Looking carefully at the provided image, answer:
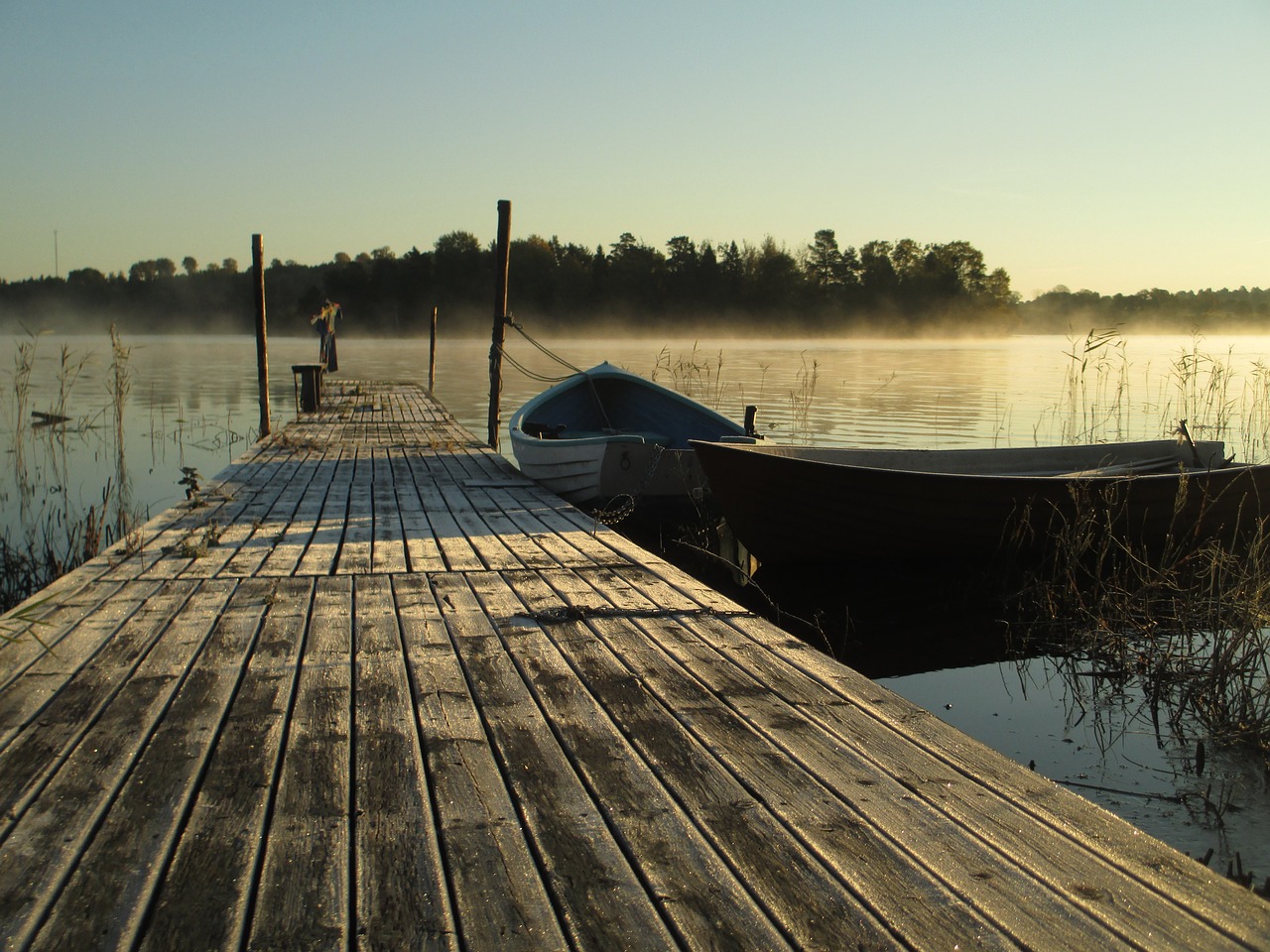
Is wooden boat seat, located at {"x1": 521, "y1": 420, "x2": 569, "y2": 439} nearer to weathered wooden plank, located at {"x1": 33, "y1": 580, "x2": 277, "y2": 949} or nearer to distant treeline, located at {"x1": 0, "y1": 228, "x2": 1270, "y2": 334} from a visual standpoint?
weathered wooden plank, located at {"x1": 33, "y1": 580, "x2": 277, "y2": 949}

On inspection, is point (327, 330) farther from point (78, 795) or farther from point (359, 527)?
point (78, 795)

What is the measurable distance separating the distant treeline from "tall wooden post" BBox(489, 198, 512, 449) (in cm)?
5239

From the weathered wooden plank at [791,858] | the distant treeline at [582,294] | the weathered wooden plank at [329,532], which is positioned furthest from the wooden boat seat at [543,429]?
the distant treeline at [582,294]

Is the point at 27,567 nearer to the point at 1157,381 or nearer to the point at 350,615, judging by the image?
the point at 350,615

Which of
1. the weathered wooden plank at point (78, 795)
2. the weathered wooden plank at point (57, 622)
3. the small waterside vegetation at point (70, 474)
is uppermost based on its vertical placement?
the weathered wooden plank at point (78, 795)

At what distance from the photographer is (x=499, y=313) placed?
12.4 metres

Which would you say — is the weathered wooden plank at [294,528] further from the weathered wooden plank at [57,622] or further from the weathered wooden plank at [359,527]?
the weathered wooden plank at [57,622]

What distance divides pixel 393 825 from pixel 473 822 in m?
0.17

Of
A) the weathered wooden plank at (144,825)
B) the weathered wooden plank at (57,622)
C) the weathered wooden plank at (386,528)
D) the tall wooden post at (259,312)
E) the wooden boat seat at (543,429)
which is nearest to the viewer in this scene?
the weathered wooden plank at (144,825)

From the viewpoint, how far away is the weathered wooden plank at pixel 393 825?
179 cm

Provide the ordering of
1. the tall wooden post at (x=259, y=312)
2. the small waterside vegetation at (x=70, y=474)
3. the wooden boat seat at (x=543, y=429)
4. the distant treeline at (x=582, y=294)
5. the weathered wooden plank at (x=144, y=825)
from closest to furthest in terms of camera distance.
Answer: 1. the weathered wooden plank at (x=144, y=825)
2. the small waterside vegetation at (x=70, y=474)
3. the wooden boat seat at (x=543, y=429)
4. the tall wooden post at (x=259, y=312)
5. the distant treeline at (x=582, y=294)

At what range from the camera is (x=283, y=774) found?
7.87 feet

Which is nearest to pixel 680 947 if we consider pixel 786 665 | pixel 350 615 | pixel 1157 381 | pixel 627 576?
pixel 786 665

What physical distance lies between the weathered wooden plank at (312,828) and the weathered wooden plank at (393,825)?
0.04m
